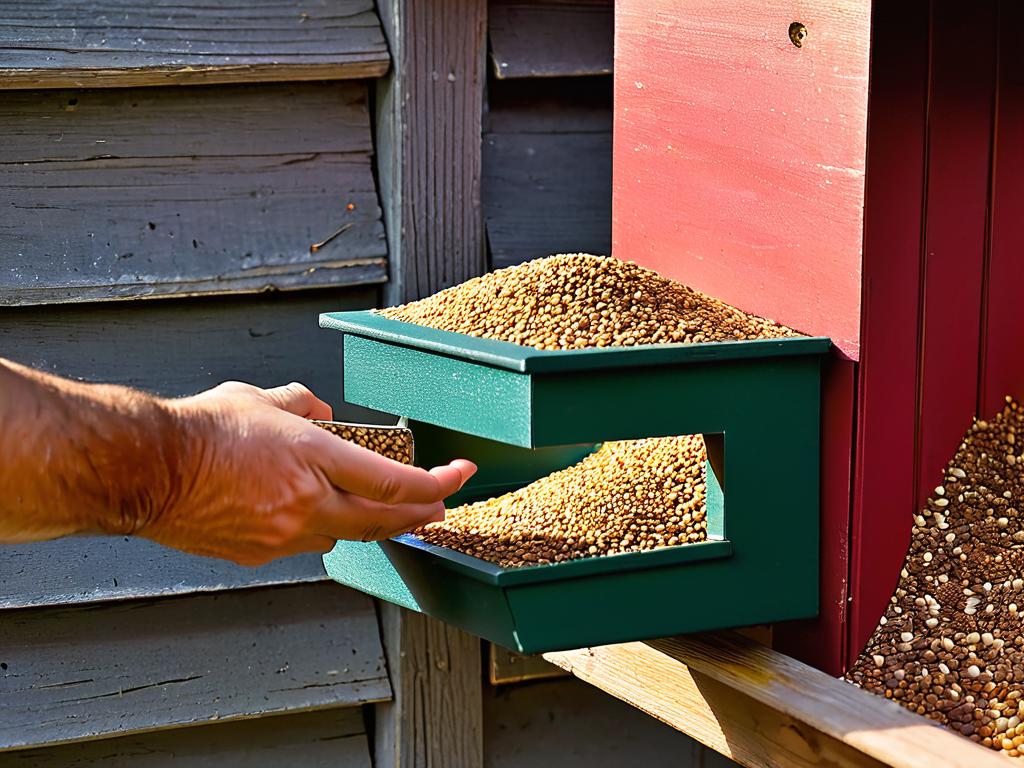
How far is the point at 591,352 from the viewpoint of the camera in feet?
4.16

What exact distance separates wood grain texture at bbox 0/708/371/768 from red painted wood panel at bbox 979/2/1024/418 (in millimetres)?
1127

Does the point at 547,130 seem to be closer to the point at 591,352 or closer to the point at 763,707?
the point at 591,352

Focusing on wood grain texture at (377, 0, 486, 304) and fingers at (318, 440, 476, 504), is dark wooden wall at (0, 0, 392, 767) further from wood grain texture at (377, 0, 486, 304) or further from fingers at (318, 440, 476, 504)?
fingers at (318, 440, 476, 504)

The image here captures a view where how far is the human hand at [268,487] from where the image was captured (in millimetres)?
1244

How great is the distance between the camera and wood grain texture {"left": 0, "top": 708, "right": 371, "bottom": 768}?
6.70 ft

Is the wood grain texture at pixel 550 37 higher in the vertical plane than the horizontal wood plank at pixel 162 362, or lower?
higher

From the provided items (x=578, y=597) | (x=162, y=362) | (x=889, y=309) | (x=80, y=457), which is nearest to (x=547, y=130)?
(x=162, y=362)

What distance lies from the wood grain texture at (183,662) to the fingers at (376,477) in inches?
30.2

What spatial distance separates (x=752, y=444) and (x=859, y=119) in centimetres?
31

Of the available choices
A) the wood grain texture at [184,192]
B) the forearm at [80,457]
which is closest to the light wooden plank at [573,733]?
the wood grain texture at [184,192]

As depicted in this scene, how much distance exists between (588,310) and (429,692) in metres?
0.89

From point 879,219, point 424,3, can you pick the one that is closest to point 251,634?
point 424,3

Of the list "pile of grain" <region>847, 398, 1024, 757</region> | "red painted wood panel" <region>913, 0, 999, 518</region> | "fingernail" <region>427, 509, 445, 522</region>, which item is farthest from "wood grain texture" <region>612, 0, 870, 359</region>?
"fingernail" <region>427, 509, 445, 522</region>

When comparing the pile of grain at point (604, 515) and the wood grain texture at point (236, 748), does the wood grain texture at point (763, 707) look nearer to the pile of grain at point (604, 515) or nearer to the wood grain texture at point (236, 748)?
the pile of grain at point (604, 515)
